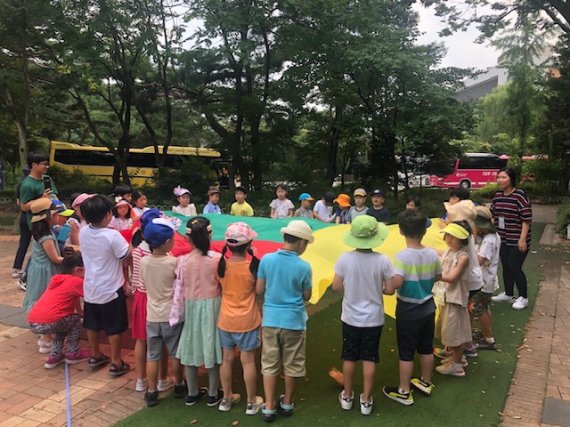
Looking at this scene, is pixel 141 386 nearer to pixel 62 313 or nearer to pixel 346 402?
pixel 62 313

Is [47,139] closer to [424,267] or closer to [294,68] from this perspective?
[294,68]

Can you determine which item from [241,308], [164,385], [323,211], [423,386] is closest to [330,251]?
[241,308]

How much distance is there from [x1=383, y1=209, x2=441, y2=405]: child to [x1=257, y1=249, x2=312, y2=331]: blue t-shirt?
66 cm

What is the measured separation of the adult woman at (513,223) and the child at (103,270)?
4237 mm

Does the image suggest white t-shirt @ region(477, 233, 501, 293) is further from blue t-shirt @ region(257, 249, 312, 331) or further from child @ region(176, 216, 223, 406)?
child @ region(176, 216, 223, 406)

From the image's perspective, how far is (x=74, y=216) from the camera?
5020mm

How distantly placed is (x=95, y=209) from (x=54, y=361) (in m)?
1.59

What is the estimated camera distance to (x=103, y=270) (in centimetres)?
372

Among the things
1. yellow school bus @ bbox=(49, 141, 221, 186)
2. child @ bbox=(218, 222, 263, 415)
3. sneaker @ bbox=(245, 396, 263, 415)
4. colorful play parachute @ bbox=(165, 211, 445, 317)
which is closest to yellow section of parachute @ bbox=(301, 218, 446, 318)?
colorful play parachute @ bbox=(165, 211, 445, 317)

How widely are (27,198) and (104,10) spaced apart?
907 cm

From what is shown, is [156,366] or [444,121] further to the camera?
[444,121]

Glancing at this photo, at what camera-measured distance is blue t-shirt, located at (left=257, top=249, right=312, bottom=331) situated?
3.11 m

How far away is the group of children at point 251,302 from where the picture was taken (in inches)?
125

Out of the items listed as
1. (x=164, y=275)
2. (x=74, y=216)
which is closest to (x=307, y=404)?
(x=164, y=275)
